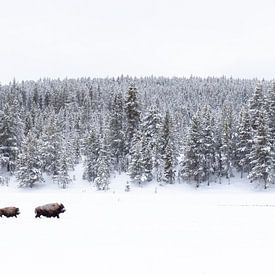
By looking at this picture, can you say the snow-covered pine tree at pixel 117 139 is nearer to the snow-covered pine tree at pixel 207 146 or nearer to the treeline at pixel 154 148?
the treeline at pixel 154 148

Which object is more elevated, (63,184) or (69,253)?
(69,253)

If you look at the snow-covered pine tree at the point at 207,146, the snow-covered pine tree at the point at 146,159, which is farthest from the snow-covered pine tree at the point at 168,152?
the snow-covered pine tree at the point at 207,146

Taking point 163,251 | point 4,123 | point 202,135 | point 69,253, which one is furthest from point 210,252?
point 4,123

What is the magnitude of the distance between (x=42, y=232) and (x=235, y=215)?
1087 centimetres

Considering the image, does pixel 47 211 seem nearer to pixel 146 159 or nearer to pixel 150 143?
pixel 146 159

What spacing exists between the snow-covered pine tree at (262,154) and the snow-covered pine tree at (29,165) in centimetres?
3582

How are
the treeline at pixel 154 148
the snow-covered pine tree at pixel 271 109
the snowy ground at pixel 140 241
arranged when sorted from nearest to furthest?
the snowy ground at pixel 140 241, the treeline at pixel 154 148, the snow-covered pine tree at pixel 271 109

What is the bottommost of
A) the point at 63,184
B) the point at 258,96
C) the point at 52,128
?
the point at 63,184

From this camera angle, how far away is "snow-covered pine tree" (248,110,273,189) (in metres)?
63.6

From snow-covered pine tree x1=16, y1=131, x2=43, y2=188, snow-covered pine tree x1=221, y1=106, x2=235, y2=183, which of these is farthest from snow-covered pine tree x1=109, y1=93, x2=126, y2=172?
snow-covered pine tree x1=221, y1=106, x2=235, y2=183

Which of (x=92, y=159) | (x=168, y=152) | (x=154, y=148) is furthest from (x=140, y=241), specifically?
(x=92, y=159)

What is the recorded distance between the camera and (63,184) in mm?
70000

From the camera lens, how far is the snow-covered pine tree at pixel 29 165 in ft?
224

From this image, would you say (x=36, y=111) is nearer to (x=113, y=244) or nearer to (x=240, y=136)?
(x=240, y=136)
